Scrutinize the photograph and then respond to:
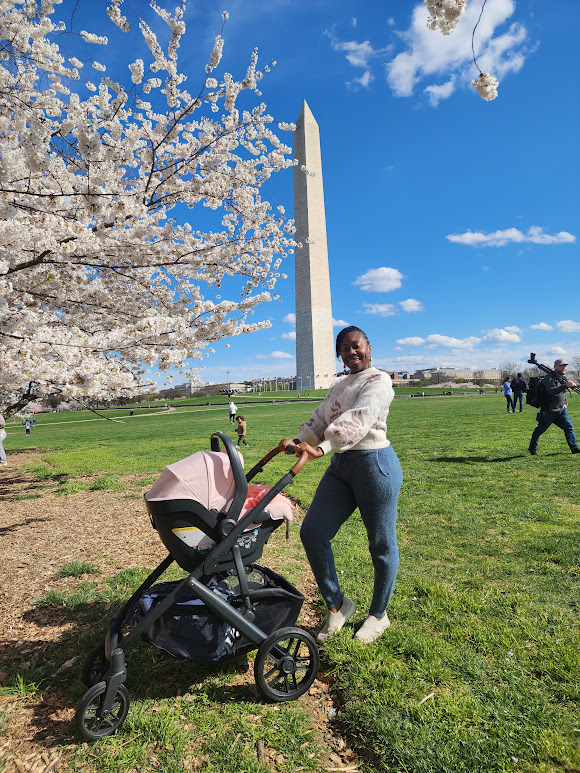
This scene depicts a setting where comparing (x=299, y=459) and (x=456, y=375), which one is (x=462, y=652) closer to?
(x=299, y=459)

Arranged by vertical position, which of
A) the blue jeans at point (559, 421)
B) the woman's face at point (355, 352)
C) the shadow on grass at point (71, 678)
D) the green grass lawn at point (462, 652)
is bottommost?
the shadow on grass at point (71, 678)

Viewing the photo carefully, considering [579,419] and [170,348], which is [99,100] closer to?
[170,348]

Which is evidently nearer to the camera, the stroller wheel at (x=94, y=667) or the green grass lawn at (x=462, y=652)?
the green grass lawn at (x=462, y=652)

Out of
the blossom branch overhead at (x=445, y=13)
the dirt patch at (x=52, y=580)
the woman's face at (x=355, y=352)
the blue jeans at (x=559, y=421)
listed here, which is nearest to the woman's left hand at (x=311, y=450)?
the woman's face at (x=355, y=352)

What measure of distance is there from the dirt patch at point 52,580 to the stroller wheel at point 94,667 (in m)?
0.19

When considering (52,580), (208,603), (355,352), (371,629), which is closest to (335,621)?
(371,629)

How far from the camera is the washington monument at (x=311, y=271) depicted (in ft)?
137

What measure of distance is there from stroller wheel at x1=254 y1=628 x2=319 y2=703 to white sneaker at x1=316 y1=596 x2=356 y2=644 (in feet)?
1.22

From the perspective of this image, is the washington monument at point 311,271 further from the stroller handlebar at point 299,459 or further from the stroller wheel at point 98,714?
the stroller wheel at point 98,714

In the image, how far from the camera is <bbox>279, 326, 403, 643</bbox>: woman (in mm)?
2562

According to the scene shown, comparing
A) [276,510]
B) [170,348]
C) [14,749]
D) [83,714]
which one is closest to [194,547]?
[276,510]

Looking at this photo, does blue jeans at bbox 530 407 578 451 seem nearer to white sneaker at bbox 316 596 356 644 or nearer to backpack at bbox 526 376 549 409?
backpack at bbox 526 376 549 409

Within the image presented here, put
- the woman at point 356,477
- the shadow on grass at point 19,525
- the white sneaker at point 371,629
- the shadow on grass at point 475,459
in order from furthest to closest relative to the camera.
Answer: the shadow on grass at point 475,459 < the shadow on grass at point 19,525 < the white sneaker at point 371,629 < the woman at point 356,477

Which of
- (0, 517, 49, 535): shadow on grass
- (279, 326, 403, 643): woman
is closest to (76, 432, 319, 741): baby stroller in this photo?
(279, 326, 403, 643): woman
